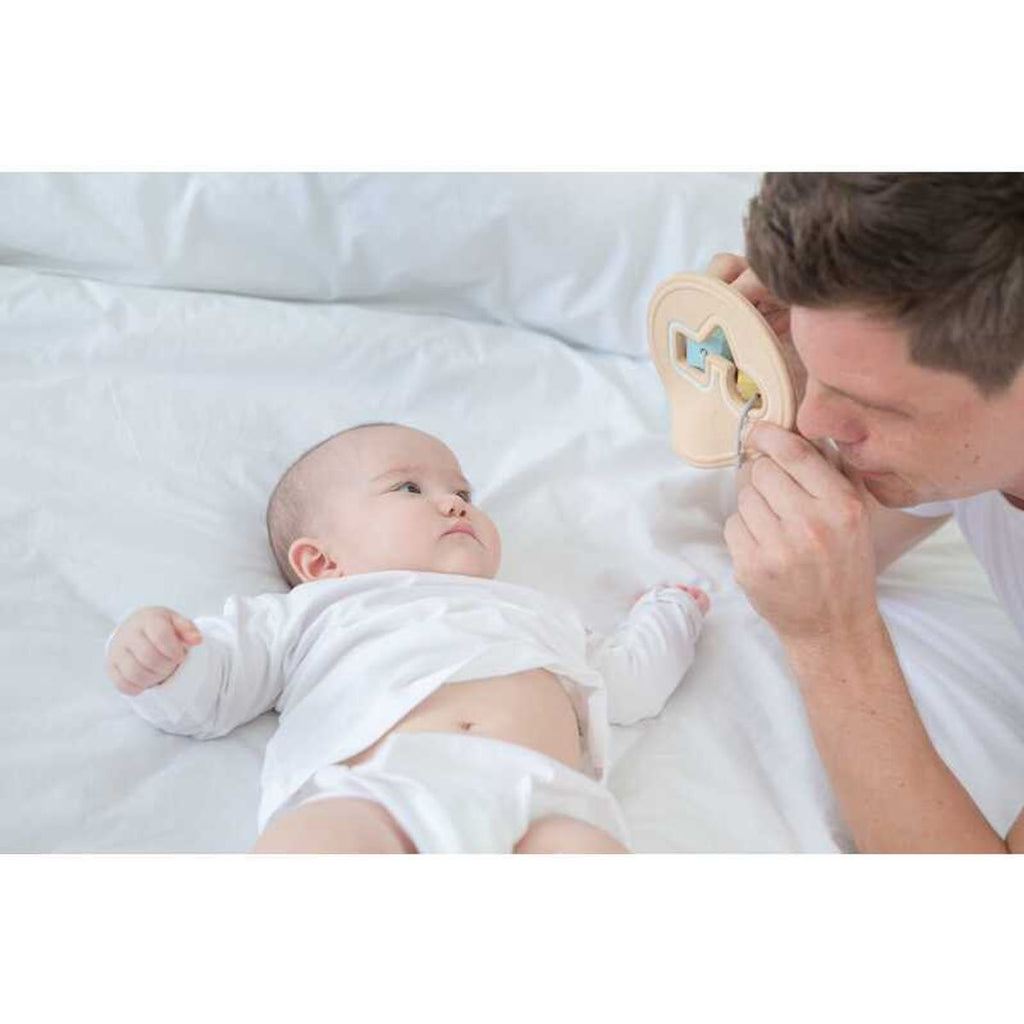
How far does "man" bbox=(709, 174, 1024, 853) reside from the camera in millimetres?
926

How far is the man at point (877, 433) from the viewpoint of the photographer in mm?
926

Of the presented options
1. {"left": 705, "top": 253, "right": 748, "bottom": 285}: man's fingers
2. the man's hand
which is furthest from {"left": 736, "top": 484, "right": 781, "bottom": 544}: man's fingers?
{"left": 705, "top": 253, "right": 748, "bottom": 285}: man's fingers

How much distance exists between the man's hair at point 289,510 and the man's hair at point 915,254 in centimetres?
64

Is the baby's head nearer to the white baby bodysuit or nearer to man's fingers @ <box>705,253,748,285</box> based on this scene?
the white baby bodysuit

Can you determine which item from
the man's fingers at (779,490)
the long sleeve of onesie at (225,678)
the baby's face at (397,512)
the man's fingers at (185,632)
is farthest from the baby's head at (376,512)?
the man's fingers at (779,490)

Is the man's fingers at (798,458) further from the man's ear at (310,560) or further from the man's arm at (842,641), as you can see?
the man's ear at (310,560)

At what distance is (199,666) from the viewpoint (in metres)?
1.21

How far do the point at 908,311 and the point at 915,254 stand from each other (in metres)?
0.06

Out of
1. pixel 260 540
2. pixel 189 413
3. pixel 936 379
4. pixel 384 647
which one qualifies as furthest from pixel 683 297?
pixel 189 413

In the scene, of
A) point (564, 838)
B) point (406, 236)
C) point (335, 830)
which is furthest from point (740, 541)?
point (406, 236)

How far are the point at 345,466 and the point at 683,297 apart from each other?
43 cm

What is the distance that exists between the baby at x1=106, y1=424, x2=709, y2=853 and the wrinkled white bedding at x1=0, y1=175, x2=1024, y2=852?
6cm

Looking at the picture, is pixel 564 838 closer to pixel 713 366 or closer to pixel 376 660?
pixel 376 660
